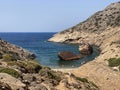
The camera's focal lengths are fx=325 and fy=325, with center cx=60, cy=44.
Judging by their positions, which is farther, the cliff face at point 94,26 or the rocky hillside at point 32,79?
the cliff face at point 94,26

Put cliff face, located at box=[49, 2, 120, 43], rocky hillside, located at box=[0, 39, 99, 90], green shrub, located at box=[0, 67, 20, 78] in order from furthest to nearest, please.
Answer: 1. cliff face, located at box=[49, 2, 120, 43]
2. green shrub, located at box=[0, 67, 20, 78]
3. rocky hillside, located at box=[0, 39, 99, 90]

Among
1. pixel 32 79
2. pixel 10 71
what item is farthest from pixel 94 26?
pixel 10 71

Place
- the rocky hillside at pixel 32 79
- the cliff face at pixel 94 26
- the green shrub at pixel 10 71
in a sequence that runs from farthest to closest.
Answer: the cliff face at pixel 94 26 < the green shrub at pixel 10 71 < the rocky hillside at pixel 32 79

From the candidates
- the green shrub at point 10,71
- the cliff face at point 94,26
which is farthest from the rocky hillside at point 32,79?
the cliff face at point 94,26

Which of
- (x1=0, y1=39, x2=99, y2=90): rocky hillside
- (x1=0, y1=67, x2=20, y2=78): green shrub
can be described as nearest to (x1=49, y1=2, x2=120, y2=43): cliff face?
(x1=0, y1=39, x2=99, y2=90): rocky hillside

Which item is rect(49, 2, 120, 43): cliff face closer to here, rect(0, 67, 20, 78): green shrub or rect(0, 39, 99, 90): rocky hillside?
rect(0, 39, 99, 90): rocky hillside

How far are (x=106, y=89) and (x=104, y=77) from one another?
4.05 metres

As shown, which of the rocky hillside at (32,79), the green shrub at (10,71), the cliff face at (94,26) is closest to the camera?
the rocky hillside at (32,79)

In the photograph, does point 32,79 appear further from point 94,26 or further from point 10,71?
point 94,26

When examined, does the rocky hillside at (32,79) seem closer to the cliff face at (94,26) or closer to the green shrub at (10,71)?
the green shrub at (10,71)

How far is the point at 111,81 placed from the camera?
3672 centimetres

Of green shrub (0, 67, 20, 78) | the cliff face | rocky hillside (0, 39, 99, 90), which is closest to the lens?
rocky hillside (0, 39, 99, 90)

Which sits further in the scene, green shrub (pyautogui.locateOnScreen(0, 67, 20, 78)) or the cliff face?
the cliff face

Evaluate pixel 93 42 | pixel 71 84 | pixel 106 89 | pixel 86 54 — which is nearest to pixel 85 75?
pixel 106 89
